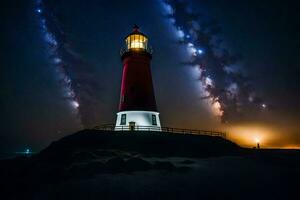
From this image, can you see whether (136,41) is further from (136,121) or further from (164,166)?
(164,166)

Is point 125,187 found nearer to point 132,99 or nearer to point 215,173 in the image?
point 215,173

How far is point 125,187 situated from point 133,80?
18.8 meters

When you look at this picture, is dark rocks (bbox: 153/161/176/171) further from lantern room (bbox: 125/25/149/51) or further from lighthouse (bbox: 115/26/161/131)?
lantern room (bbox: 125/25/149/51)

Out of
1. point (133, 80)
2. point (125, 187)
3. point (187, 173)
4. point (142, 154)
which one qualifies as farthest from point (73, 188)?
point (133, 80)

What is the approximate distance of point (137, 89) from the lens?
98.0 ft

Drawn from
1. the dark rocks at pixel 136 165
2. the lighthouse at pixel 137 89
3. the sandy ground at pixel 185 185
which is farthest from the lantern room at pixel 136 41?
the sandy ground at pixel 185 185

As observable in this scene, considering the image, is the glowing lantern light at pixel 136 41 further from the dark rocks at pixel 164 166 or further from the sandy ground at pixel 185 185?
the sandy ground at pixel 185 185

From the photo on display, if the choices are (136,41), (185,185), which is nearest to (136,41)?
(136,41)

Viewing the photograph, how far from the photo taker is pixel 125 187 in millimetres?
12805

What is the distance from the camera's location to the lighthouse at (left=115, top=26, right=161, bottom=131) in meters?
29.0

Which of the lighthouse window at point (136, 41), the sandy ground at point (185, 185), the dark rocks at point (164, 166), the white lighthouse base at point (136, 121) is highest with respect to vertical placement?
the lighthouse window at point (136, 41)

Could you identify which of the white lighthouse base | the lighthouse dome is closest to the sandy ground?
the white lighthouse base

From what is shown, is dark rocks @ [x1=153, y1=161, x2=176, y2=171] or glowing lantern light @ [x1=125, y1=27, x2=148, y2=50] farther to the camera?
glowing lantern light @ [x1=125, y1=27, x2=148, y2=50]

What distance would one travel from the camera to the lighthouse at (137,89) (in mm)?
28969
